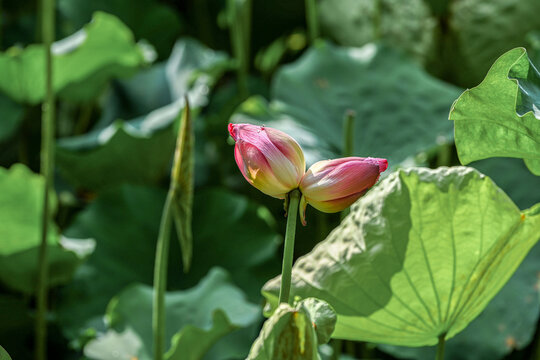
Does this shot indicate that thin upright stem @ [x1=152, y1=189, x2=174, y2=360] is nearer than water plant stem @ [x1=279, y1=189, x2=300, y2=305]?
No

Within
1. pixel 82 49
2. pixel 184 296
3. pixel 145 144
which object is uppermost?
pixel 82 49

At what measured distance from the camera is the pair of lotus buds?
1.03 feet

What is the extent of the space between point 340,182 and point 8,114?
2.43 ft

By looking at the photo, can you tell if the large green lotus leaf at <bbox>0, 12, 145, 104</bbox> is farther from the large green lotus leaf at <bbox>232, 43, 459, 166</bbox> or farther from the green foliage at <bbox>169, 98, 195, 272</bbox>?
the green foliage at <bbox>169, 98, 195, 272</bbox>

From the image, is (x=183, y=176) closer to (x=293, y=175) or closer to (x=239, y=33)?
(x=293, y=175)

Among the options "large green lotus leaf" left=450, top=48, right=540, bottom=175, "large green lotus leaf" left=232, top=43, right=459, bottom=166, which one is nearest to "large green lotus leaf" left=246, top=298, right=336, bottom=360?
"large green lotus leaf" left=450, top=48, right=540, bottom=175

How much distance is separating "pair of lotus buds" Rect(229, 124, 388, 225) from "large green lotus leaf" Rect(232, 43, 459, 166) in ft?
1.31

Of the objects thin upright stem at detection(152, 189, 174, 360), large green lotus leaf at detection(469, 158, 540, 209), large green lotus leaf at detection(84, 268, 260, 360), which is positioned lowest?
large green lotus leaf at detection(84, 268, 260, 360)

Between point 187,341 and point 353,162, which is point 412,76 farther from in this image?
point 353,162

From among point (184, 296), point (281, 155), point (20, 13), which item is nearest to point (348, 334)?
point (281, 155)

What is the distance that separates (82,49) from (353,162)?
654mm

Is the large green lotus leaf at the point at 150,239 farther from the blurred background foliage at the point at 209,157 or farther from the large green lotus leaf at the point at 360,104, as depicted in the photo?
the large green lotus leaf at the point at 360,104

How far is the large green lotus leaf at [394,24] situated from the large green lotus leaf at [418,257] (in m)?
0.65

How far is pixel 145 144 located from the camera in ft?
2.85
